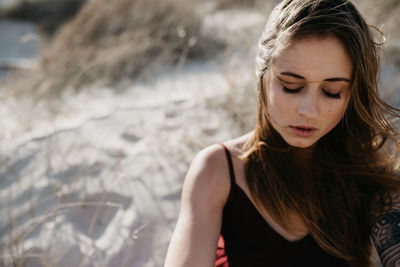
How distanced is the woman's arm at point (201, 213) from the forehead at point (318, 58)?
52 cm

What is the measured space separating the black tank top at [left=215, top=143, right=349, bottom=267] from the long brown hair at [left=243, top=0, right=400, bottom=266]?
0.05 meters

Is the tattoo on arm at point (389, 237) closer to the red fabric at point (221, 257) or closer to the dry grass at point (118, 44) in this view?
the red fabric at point (221, 257)

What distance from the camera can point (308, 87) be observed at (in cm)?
130

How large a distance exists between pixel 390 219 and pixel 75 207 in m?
1.73

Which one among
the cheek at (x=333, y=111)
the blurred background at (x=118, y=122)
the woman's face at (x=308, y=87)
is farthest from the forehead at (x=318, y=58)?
the blurred background at (x=118, y=122)

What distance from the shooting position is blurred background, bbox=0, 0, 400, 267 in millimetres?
2143

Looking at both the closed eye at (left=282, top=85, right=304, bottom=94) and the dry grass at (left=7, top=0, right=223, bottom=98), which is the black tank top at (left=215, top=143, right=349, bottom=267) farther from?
the dry grass at (left=7, top=0, right=223, bottom=98)

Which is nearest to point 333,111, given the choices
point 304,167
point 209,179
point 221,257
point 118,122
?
point 304,167

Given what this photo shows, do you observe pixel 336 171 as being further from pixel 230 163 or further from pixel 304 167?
pixel 230 163

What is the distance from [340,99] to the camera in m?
1.34

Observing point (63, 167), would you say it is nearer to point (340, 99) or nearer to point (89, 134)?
point (89, 134)

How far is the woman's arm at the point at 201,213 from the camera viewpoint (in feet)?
4.64

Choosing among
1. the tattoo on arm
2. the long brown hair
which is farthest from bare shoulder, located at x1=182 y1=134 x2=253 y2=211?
the tattoo on arm

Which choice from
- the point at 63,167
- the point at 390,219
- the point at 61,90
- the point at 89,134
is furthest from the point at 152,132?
the point at 390,219
